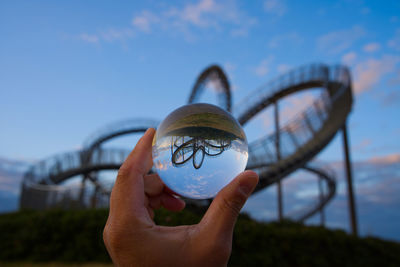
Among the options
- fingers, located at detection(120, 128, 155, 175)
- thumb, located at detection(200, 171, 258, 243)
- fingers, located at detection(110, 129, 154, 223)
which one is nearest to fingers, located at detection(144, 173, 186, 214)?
fingers, located at detection(120, 128, 155, 175)

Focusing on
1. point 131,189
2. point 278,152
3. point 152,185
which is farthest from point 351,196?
point 131,189

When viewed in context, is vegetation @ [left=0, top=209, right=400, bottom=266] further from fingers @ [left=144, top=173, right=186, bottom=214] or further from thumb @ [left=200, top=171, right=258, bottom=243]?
thumb @ [left=200, top=171, right=258, bottom=243]

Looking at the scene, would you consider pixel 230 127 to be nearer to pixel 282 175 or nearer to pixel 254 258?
pixel 254 258

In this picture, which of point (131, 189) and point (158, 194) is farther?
point (158, 194)

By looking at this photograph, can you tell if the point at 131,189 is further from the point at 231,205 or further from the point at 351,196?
the point at 351,196

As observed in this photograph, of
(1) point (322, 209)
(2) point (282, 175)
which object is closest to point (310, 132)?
(2) point (282, 175)

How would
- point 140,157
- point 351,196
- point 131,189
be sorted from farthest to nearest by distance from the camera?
point 351,196 → point 140,157 → point 131,189
